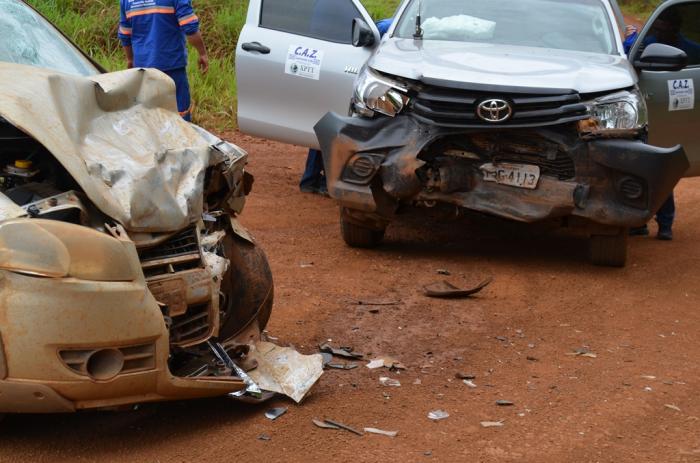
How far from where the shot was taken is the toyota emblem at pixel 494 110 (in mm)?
7375

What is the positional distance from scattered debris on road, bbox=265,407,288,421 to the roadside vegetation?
859 centimetres

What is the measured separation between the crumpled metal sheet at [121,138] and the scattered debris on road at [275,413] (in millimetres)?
890

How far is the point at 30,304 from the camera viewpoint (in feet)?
12.9

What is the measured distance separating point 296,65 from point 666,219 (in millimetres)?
3242

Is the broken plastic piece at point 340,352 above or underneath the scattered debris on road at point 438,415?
underneath

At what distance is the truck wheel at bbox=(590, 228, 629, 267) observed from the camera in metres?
7.93

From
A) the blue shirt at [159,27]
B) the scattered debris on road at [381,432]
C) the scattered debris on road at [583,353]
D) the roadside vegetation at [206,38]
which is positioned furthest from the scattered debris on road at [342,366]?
the roadside vegetation at [206,38]

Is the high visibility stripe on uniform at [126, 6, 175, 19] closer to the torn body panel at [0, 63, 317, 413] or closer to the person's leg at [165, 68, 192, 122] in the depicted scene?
the person's leg at [165, 68, 192, 122]

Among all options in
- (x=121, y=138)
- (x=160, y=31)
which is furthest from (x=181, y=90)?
(x=121, y=138)

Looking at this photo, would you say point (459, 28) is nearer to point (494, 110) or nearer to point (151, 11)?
point (494, 110)

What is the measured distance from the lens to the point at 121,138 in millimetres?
4980

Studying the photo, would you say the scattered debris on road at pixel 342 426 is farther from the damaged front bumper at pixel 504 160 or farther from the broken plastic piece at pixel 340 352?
the damaged front bumper at pixel 504 160

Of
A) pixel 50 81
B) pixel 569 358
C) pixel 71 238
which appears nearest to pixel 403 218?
pixel 569 358

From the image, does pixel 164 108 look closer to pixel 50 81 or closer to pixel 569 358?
pixel 50 81
